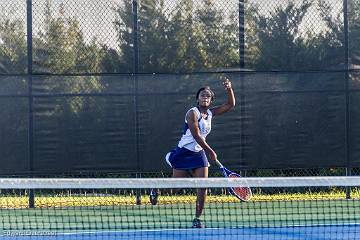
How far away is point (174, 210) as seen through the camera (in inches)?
377

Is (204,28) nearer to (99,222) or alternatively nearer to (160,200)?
(160,200)

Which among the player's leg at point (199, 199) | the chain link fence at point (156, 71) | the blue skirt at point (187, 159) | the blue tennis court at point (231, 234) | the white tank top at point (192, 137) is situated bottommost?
the blue tennis court at point (231, 234)

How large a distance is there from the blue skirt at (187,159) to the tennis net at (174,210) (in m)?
0.29

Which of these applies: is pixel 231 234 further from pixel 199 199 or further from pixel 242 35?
pixel 242 35

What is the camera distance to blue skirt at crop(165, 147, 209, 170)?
8.08 metres

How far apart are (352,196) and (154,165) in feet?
7.89

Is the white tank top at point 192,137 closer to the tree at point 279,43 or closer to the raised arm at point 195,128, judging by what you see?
the raised arm at point 195,128

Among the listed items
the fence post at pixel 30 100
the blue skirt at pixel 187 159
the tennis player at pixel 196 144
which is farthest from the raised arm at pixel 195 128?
the fence post at pixel 30 100

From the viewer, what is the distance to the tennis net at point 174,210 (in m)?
5.54

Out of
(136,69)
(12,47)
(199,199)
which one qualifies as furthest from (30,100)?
(199,199)

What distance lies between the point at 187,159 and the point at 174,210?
159 centimetres

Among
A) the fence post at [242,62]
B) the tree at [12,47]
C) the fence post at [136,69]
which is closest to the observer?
the tree at [12,47]

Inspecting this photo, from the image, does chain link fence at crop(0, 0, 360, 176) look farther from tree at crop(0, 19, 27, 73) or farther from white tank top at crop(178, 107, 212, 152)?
white tank top at crop(178, 107, 212, 152)

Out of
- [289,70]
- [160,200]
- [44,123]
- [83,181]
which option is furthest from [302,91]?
[83,181]
